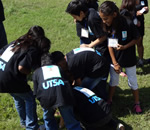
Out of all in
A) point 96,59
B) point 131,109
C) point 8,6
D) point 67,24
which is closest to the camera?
point 96,59

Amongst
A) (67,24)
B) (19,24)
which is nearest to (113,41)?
(67,24)

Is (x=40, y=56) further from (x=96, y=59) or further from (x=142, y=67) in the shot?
(x=142, y=67)

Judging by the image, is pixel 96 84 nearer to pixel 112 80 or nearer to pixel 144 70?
pixel 112 80

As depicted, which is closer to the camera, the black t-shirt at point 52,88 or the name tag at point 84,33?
the black t-shirt at point 52,88

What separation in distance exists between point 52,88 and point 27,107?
2.36 feet

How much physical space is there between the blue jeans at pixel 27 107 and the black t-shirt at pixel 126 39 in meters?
1.31

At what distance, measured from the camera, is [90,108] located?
2834 millimetres

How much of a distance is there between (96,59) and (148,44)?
9.95 ft

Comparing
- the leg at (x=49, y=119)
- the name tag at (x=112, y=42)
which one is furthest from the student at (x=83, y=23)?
the leg at (x=49, y=119)

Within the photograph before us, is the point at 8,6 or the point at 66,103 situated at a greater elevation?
the point at 8,6

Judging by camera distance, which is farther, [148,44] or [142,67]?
[148,44]

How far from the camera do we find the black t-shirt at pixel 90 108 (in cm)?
282

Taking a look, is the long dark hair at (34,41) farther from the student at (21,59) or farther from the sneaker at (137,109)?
the sneaker at (137,109)

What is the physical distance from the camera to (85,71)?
303 centimetres
